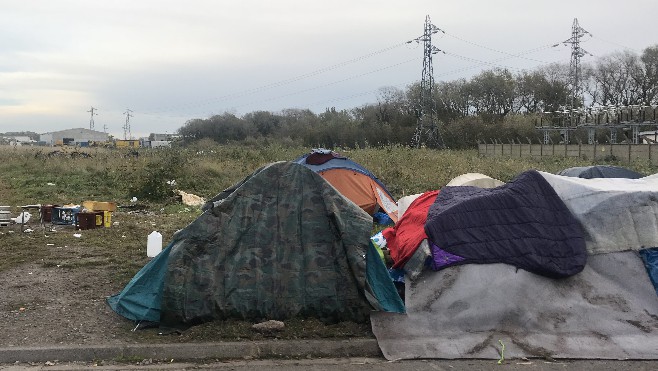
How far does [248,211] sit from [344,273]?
1.23m

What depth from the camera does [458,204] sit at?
6789mm

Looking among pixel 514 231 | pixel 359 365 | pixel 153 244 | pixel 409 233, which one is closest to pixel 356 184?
pixel 153 244

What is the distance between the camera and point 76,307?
675 centimetres

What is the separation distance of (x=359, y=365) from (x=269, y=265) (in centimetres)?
146

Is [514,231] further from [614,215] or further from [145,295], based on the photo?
[145,295]

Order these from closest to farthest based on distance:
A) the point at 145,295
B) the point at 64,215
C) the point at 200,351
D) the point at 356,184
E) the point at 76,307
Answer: the point at 200,351, the point at 145,295, the point at 76,307, the point at 64,215, the point at 356,184

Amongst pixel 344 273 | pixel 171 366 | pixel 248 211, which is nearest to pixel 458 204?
pixel 344 273

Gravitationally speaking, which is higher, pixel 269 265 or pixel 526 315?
pixel 269 265

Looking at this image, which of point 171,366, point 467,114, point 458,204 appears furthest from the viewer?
point 467,114

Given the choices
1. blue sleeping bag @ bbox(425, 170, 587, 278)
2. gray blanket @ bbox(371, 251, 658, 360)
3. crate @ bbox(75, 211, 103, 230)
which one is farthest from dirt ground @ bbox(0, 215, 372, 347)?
crate @ bbox(75, 211, 103, 230)

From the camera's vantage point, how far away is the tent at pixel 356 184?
1317 centimetres

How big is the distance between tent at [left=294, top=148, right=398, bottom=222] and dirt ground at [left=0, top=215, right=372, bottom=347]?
188 inches

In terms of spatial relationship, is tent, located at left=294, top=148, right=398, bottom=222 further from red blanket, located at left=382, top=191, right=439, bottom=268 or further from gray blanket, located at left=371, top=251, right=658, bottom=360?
gray blanket, located at left=371, top=251, right=658, bottom=360

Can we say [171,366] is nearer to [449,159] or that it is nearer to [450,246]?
[450,246]
